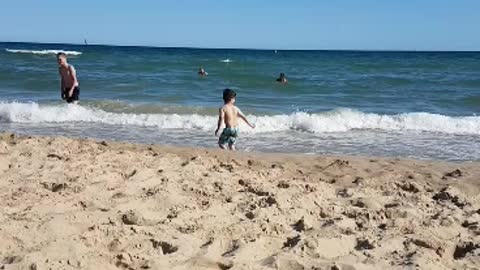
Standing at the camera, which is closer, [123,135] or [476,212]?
[476,212]

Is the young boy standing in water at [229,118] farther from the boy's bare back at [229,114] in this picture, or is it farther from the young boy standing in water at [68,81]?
the young boy standing in water at [68,81]

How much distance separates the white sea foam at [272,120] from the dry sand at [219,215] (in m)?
5.27

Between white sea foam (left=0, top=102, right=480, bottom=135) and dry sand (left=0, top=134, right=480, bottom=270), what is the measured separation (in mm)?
5266

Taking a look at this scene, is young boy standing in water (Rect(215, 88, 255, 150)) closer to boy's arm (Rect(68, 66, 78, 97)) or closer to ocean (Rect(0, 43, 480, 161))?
ocean (Rect(0, 43, 480, 161))

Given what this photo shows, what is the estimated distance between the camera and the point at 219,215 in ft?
14.6

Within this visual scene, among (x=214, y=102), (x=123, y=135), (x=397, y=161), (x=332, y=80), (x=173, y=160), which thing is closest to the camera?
(x=173, y=160)

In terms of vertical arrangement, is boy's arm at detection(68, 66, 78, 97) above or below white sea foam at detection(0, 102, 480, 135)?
above

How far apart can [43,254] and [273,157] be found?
4558mm

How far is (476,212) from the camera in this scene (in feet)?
16.1

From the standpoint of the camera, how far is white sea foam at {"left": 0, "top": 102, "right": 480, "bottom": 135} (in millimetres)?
11953

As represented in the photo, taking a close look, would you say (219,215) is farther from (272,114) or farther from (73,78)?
(272,114)

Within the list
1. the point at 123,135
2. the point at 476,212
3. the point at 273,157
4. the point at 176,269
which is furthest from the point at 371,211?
the point at 123,135

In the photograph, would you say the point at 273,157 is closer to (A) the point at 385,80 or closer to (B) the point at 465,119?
(B) the point at 465,119

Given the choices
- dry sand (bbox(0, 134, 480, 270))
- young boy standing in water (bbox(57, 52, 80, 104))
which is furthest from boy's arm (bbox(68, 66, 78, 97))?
dry sand (bbox(0, 134, 480, 270))
